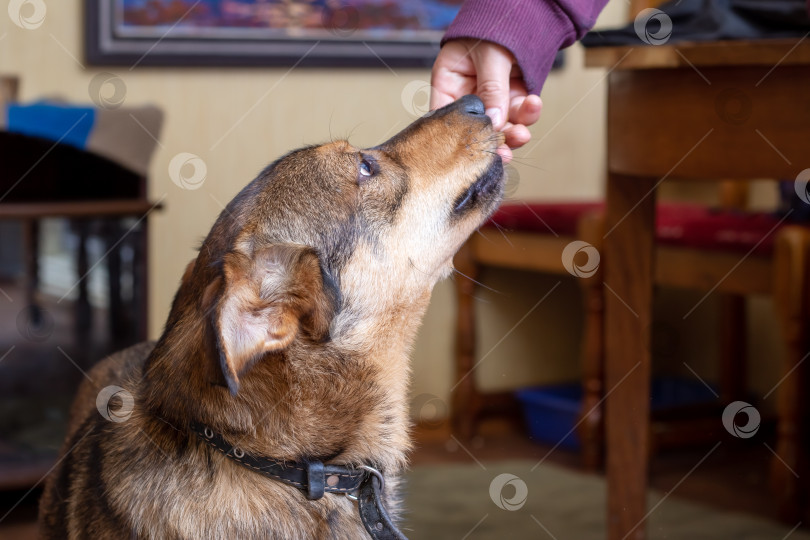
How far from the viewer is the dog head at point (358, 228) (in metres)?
1.44

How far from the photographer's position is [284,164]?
5.39 ft

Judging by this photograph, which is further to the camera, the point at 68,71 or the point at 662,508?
the point at 68,71

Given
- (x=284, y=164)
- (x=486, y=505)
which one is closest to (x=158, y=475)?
(x=284, y=164)

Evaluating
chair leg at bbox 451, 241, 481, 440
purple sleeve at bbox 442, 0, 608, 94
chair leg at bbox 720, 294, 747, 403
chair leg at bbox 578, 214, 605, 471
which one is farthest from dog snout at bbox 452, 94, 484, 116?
chair leg at bbox 720, 294, 747, 403

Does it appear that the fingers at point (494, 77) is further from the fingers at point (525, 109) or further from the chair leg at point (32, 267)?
the chair leg at point (32, 267)

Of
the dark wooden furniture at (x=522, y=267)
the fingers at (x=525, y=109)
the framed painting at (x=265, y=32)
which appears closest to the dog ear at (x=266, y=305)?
the fingers at (x=525, y=109)

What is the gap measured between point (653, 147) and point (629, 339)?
45 centimetres

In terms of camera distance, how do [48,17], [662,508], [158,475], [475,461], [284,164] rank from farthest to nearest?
[475,461], [48,17], [662,508], [284,164], [158,475]

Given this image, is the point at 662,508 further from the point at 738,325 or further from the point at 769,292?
the point at 738,325

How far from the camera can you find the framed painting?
128 inches

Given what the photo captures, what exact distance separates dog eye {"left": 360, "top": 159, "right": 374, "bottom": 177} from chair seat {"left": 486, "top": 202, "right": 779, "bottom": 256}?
94cm

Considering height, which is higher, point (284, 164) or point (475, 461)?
point (284, 164)

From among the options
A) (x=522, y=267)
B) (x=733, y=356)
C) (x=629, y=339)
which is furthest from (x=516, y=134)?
(x=733, y=356)

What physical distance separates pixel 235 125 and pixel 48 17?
704 mm
